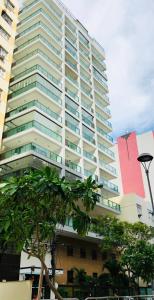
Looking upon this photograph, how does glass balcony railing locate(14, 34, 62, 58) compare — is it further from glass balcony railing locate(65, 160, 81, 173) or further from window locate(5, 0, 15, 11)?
glass balcony railing locate(65, 160, 81, 173)

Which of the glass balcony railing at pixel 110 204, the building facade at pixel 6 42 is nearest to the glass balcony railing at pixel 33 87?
the building facade at pixel 6 42

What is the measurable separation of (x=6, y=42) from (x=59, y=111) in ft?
32.5

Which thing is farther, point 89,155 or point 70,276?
point 89,155

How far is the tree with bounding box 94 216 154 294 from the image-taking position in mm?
23812

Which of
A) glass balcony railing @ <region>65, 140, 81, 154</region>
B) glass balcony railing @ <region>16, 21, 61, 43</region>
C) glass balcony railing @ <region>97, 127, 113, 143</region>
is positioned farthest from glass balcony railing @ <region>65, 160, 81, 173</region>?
glass balcony railing @ <region>16, 21, 61, 43</region>

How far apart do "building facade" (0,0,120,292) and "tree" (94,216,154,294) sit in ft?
8.49

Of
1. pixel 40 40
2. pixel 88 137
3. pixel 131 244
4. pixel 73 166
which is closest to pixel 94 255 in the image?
pixel 131 244

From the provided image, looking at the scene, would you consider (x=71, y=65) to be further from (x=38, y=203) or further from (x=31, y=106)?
(x=38, y=203)

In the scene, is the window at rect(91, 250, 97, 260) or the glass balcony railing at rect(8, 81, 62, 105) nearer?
the glass balcony railing at rect(8, 81, 62, 105)

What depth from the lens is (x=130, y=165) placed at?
144 ft

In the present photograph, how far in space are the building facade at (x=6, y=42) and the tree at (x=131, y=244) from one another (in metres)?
14.0

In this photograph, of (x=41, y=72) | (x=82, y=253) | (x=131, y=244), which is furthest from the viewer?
(x=41, y=72)

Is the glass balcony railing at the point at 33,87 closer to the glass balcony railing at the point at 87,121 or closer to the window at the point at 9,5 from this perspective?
the glass balcony railing at the point at 87,121

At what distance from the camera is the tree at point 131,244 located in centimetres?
2381
